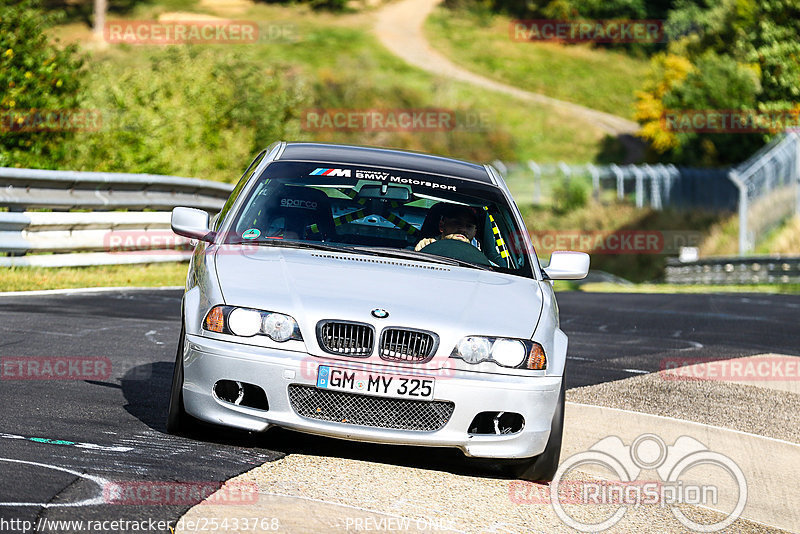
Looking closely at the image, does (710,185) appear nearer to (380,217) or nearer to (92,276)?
(92,276)

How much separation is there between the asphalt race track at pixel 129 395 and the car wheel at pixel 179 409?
0.07 m

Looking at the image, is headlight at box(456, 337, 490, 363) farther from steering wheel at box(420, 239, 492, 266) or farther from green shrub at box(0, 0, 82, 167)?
green shrub at box(0, 0, 82, 167)

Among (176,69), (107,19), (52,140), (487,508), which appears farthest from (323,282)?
(107,19)

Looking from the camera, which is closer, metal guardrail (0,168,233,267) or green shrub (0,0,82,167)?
metal guardrail (0,168,233,267)

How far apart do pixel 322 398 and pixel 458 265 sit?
141 centimetres

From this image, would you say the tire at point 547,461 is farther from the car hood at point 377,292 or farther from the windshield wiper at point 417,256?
the windshield wiper at point 417,256

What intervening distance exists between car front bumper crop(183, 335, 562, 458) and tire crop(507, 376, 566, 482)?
0.44 ft

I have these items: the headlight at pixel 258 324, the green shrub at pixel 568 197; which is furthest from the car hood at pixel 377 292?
the green shrub at pixel 568 197

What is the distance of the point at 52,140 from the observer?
21.6 m

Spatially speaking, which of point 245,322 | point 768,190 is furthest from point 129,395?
point 768,190

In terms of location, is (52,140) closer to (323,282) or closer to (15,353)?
(15,353)

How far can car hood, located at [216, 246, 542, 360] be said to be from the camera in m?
6.14

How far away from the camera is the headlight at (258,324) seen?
6117 mm

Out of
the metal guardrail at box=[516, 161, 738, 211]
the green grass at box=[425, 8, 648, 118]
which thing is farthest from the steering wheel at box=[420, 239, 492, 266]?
the green grass at box=[425, 8, 648, 118]
